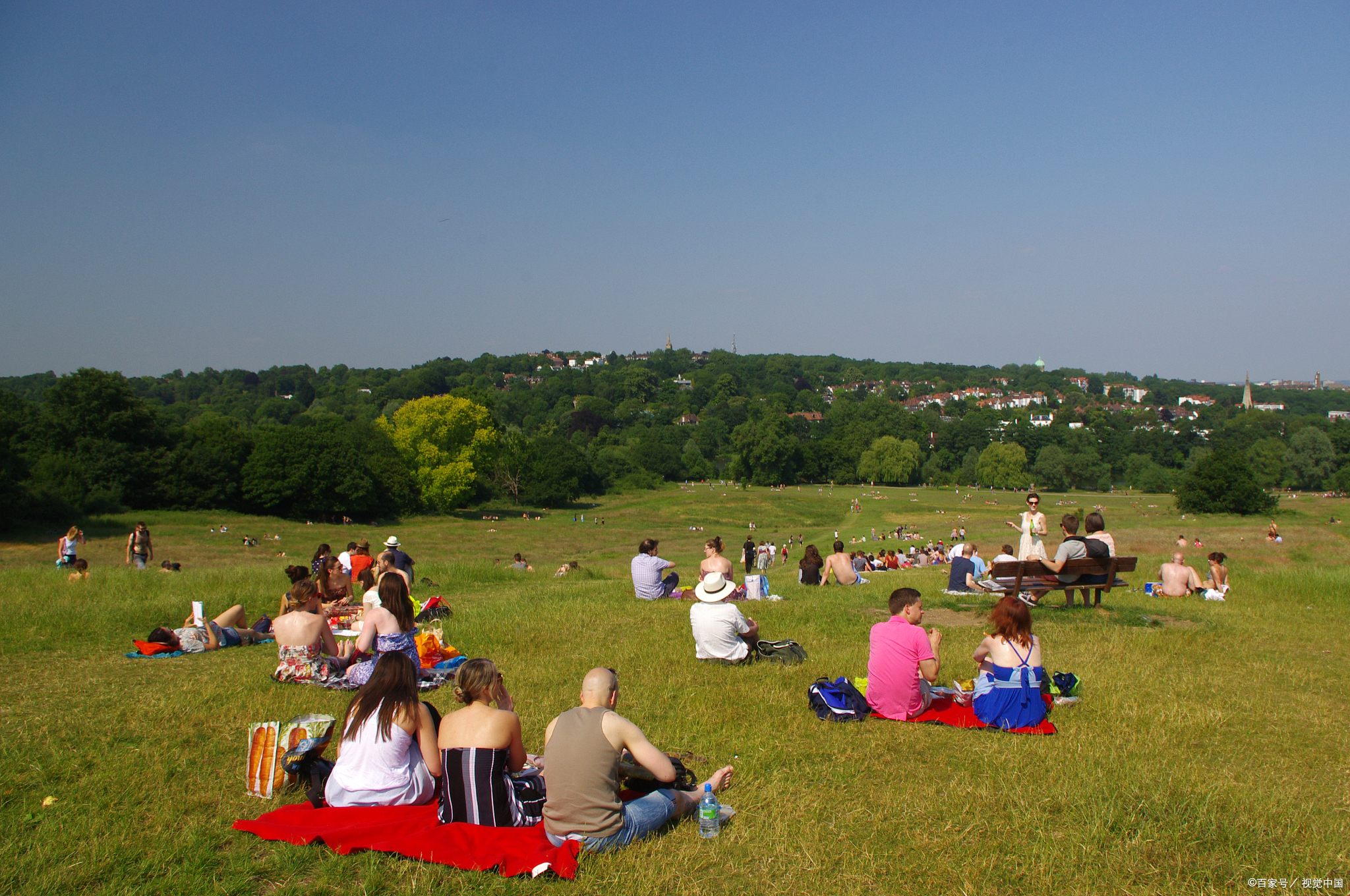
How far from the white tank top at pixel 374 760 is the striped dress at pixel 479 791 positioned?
0.39 metres

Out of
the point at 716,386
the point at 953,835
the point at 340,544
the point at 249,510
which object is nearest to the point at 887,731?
the point at 953,835

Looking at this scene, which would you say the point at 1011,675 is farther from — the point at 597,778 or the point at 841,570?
the point at 841,570

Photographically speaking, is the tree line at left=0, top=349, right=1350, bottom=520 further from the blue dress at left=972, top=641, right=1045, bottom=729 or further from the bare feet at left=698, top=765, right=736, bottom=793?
the blue dress at left=972, top=641, right=1045, bottom=729

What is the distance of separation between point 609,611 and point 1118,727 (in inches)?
297

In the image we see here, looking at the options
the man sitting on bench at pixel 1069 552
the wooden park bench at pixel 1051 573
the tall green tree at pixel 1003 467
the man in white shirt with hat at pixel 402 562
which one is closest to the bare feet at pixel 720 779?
the wooden park bench at pixel 1051 573

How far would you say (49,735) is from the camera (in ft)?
21.9

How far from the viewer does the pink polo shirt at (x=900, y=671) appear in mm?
7105

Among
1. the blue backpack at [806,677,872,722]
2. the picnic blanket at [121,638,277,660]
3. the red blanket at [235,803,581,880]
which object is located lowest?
the picnic blanket at [121,638,277,660]

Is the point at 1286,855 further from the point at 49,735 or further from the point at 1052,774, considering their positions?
the point at 49,735

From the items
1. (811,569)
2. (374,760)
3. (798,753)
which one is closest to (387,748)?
(374,760)

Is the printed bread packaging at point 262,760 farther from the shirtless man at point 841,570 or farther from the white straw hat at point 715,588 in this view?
the shirtless man at point 841,570

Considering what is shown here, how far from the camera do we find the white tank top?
5.14 metres

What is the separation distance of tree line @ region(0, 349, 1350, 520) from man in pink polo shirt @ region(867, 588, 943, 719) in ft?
151

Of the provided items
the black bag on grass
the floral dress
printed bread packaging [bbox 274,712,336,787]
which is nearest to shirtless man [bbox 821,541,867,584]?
the black bag on grass
